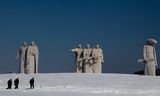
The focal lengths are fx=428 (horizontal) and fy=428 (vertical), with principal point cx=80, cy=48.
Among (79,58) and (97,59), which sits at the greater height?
(79,58)

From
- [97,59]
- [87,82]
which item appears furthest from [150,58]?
[87,82]

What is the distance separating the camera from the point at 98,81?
30.7m

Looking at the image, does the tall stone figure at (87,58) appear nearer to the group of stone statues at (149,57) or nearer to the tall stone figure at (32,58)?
the tall stone figure at (32,58)

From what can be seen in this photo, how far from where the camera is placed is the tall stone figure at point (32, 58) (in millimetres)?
36438

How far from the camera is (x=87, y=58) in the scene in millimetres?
39375

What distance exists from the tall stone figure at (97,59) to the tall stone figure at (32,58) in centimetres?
557

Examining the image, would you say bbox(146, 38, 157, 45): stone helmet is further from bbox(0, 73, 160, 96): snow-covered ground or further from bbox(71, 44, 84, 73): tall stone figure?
bbox(71, 44, 84, 73): tall stone figure

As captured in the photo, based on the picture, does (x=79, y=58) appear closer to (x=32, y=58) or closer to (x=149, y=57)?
(x=32, y=58)

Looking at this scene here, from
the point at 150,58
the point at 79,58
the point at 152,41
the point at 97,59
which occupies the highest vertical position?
the point at 152,41

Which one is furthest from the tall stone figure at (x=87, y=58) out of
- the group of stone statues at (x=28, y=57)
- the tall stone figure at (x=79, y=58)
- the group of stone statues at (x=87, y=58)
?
the group of stone statues at (x=28, y=57)

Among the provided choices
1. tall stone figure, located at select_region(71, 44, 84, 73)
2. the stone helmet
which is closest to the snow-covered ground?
the stone helmet

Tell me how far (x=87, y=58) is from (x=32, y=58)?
5.42 m

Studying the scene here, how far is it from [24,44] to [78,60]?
5.51 metres

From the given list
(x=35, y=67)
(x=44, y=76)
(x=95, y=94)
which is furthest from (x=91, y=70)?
(x=95, y=94)
